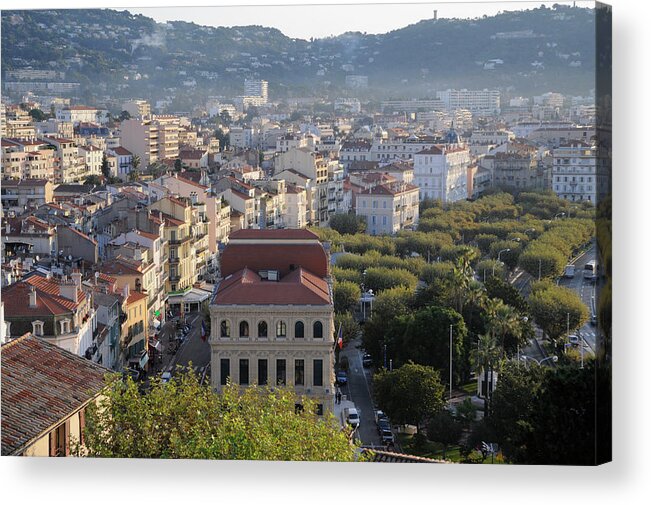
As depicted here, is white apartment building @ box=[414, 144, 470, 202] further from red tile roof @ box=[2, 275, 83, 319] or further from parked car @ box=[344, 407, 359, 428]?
parked car @ box=[344, 407, 359, 428]

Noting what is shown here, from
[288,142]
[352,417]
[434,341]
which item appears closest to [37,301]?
[352,417]

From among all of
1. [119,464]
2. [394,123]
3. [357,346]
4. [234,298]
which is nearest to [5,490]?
[119,464]

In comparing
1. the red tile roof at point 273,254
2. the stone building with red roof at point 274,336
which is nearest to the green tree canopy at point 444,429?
the stone building with red roof at point 274,336

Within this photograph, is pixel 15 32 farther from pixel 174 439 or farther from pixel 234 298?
pixel 174 439

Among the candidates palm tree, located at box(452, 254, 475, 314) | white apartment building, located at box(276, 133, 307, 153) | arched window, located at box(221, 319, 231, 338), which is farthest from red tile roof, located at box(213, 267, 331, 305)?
white apartment building, located at box(276, 133, 307, 153)

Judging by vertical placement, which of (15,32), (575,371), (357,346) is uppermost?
(15,32)

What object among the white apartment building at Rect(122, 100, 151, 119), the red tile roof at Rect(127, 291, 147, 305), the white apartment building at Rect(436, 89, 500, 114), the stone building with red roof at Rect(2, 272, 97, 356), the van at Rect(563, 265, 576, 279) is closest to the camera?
the stone building with red roof at Rect(2, 272, 97, 356)
